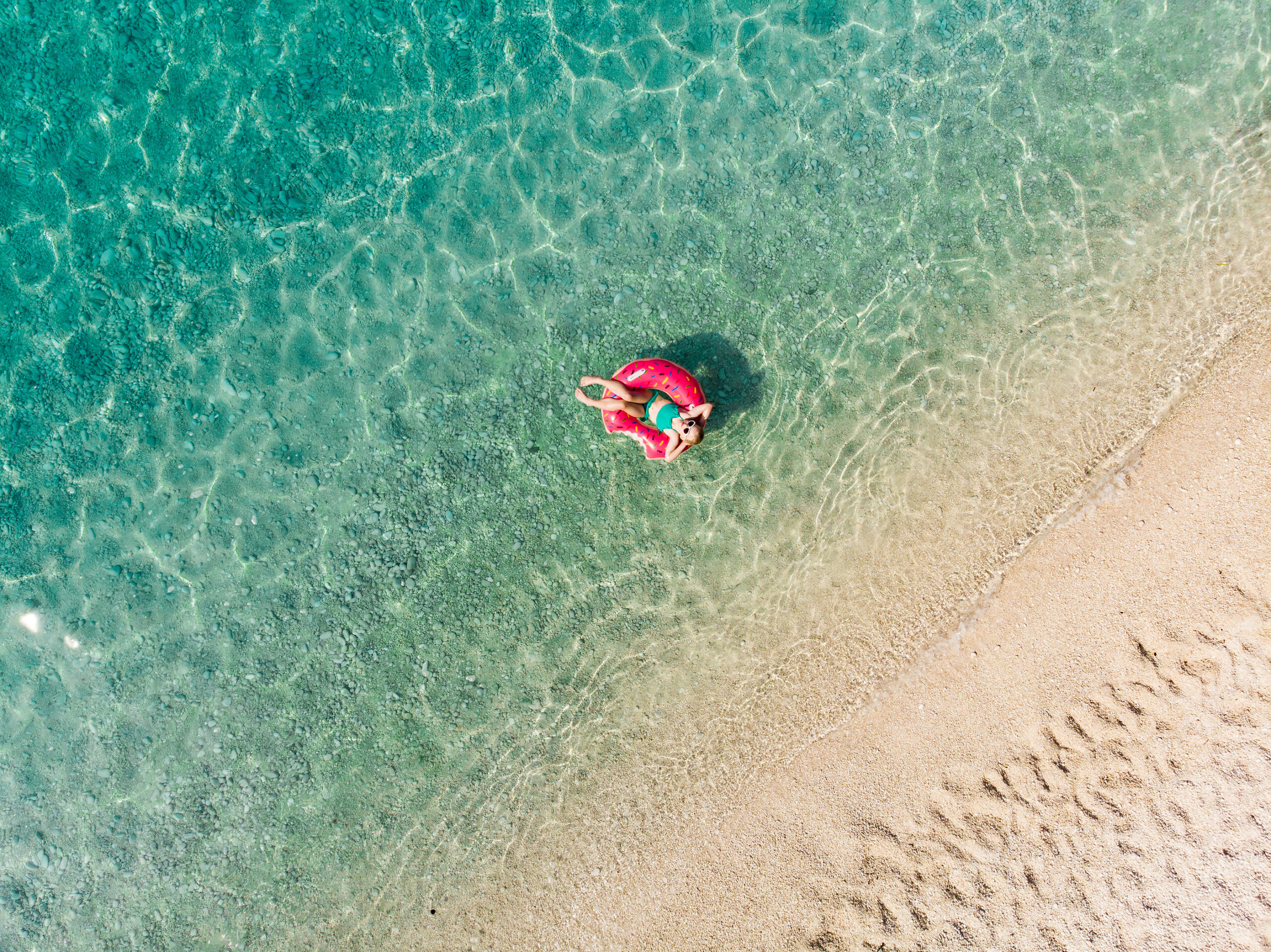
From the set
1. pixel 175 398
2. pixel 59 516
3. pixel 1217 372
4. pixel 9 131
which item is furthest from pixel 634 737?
pixel 9 131

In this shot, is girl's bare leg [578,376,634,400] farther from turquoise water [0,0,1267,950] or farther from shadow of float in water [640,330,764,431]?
shadow of float in water [640,330,764,431]

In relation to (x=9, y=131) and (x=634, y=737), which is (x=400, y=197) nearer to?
(x=9, y=131)

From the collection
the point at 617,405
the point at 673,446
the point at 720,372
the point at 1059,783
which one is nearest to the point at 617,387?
the point at 617,405

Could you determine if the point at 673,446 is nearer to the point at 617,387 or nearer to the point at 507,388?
the point at 617,387

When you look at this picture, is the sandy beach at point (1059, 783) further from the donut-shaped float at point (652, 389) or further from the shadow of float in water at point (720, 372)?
the donut-shaped float at point (652, 389)

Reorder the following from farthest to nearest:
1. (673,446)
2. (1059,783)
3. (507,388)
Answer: (507,388)
(1059,783)
(673,446)

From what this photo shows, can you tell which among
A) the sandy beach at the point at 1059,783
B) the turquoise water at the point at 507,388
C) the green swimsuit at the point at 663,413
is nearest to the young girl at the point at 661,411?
the green swimsuit at the point at 663,413
